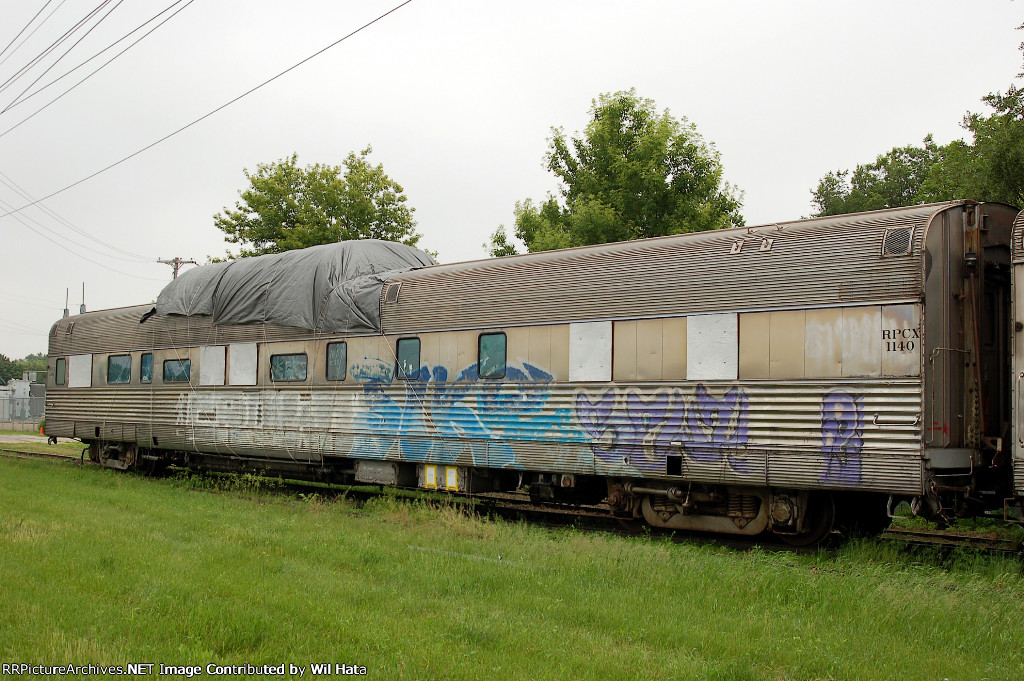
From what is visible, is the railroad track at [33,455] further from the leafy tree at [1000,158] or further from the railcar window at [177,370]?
the leafy tree at [1000,158]

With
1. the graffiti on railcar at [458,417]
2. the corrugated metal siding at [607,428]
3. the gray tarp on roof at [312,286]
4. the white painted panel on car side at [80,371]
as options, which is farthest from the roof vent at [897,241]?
the white painted panel on car side at [80,371]

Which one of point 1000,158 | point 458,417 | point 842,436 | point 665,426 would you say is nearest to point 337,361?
point 458,417

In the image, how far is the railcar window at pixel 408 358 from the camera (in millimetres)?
12516

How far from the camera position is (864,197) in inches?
1912

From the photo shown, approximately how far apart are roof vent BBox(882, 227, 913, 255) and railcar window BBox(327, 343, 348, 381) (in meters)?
8.19

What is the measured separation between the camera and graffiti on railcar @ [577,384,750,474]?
9352 millimetres

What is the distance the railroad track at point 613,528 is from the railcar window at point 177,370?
114 inches

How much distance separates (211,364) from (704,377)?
9972 millimetres

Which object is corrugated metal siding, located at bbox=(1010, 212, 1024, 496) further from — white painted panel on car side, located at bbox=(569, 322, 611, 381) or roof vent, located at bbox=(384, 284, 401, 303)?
roof vent, located at bbox=(384, 284, 401, 303)

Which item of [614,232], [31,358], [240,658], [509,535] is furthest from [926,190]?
[31,358]

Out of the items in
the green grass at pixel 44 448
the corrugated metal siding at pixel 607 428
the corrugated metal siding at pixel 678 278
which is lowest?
the green grass at pixel 44 448

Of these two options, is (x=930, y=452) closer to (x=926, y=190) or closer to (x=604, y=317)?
(x=604, y=317)

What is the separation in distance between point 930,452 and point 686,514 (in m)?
3.06

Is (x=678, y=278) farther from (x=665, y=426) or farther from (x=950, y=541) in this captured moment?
(x=950, y=541)
